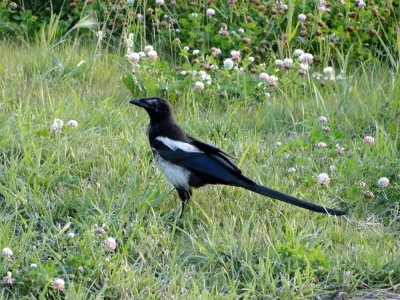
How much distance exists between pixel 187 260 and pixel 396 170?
1442mm

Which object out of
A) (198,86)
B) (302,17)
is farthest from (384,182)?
(302,17)

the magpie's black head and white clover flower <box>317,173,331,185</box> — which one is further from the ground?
the magpie's black head

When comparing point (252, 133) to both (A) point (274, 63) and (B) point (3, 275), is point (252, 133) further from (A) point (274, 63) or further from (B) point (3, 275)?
(B) point (3, 275)

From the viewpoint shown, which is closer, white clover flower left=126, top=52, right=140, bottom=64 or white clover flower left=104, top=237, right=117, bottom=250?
white clover flower left=104, top=237, right=117, bottom=250

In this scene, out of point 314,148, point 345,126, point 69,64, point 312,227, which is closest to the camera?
point 312,227

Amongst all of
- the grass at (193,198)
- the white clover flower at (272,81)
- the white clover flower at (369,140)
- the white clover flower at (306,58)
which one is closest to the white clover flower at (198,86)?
the grass at (193,198)

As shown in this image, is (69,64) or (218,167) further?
(69,64)

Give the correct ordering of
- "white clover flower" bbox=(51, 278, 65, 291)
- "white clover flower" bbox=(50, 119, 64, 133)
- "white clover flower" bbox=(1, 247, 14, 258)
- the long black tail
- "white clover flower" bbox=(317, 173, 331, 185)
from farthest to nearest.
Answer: "white clover flower" bbox=(50, 119, 64, 133) → "white clover flower" bbox=(317, 173, 331, 185) → the long black tail → "white clover flower" bbox=(1, 247, 14, 258) → "white clover flower" bbox=(51, 278, 65, 291)

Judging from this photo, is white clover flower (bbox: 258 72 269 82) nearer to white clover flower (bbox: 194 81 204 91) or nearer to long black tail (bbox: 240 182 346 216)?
white clover flower (bbox: 194 81 204 91)

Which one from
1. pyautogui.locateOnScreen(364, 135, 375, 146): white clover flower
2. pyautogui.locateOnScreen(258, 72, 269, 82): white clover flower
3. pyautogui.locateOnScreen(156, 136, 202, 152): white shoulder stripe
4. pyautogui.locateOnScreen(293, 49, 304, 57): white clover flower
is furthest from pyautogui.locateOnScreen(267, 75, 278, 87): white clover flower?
pyautogui.locateOnScreen(156, 136, 202, 152): white shoulder stripe

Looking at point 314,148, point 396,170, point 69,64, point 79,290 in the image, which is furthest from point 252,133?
point 79,290

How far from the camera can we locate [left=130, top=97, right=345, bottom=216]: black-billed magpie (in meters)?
4.64

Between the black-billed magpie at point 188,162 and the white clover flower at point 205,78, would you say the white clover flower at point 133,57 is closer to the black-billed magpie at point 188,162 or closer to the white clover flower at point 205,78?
the white clover flower at point 205,78

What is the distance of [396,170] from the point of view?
5223 millimetres
